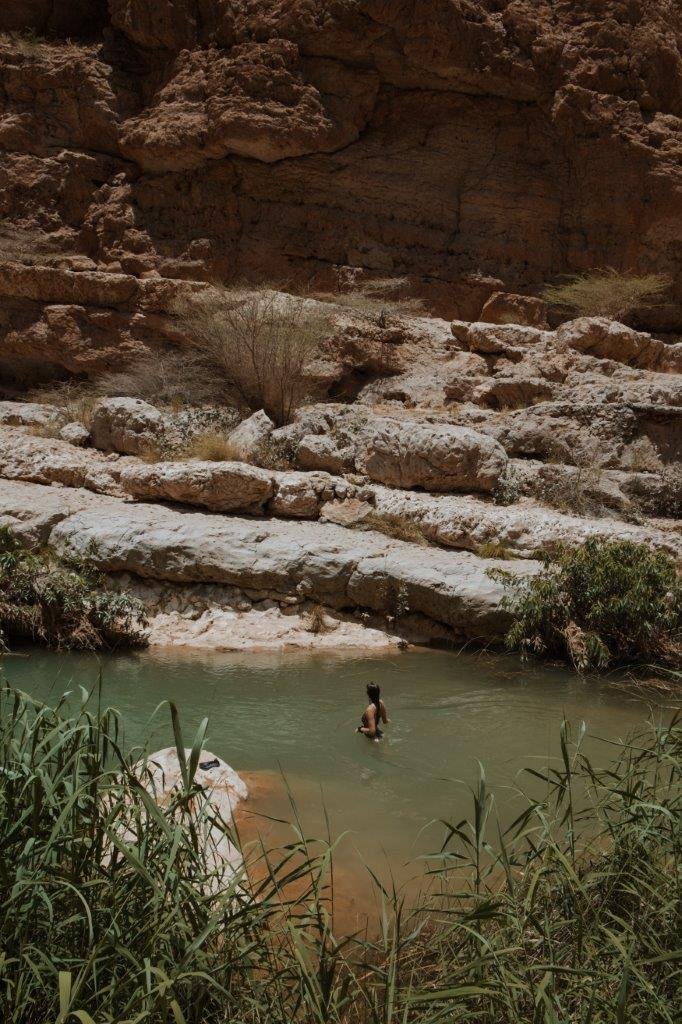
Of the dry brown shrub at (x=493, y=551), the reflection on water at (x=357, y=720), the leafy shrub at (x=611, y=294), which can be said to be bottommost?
the reflection on water at (x=357, y=720)

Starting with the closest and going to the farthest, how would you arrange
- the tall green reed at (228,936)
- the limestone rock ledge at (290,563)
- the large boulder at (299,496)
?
the tall green reed at (228,936)
the limestone rock ledge at (290,563)
the large boulder at (299,496)

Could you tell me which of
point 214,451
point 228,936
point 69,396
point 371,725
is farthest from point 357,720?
point 69,396

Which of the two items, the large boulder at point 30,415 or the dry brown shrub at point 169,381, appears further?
the dry brown shrub at point 169,381

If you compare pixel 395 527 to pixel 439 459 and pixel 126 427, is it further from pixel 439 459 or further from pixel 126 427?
pixel 126 427

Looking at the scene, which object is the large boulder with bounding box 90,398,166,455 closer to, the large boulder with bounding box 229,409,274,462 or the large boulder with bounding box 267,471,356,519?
the large boulder with bounding box 229,409,274,462

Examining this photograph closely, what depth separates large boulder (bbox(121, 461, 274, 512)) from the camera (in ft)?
30.9

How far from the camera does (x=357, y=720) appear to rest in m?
5.84

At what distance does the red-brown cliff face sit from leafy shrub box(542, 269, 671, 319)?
81cm

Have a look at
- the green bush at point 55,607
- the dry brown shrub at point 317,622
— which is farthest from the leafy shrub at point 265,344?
the green bush at point 55,607

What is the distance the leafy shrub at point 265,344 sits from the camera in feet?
45.3

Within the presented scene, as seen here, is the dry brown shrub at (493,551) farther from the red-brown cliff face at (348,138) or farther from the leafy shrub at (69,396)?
the red-brown cliff face at (348,138)

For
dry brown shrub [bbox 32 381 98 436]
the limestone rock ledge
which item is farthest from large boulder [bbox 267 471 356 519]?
dry brown shrub [bbox 32 381 98 436]

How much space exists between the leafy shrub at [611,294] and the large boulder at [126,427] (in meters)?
11.3

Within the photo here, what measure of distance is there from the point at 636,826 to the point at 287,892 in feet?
6.32
